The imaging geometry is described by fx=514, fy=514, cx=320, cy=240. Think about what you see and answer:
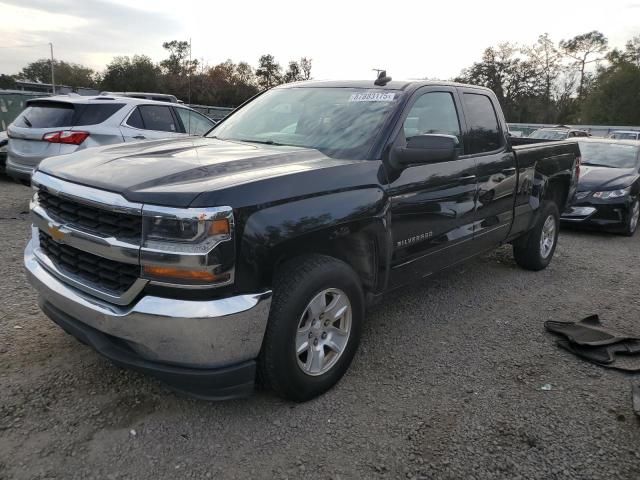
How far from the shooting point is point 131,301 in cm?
250

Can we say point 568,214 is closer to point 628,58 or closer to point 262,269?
point 262,269

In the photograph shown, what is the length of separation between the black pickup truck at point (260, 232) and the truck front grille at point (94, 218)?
1cm

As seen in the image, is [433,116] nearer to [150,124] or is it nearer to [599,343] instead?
[599,343]

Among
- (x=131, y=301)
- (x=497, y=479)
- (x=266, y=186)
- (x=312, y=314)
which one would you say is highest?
(x=266, y=186)

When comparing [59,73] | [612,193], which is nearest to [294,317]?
[612,193]

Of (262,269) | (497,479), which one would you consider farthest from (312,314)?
(497,479)

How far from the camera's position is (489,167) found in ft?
14.6

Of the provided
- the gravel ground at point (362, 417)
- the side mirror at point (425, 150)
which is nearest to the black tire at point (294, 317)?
the gravel ground at point (362, 417)

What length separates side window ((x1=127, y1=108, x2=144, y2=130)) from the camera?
779cm

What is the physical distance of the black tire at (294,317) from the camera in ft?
8.80

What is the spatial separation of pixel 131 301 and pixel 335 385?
1.39 metres

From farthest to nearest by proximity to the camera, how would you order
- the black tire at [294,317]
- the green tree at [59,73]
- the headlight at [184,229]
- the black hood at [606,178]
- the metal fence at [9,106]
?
the green tree at [59,73] < the metal fence at [9,106] < the black hood at [606,178] < the black tire at [294,317] < the headlight at [184,229]

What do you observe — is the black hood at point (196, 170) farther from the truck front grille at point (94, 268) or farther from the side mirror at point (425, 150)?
the truck front grille at point (94, 268)

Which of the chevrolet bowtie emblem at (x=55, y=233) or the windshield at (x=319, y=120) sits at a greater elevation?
the windshield at (x=319, y=120)
